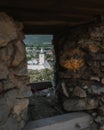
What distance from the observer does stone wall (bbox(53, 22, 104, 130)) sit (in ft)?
9.49

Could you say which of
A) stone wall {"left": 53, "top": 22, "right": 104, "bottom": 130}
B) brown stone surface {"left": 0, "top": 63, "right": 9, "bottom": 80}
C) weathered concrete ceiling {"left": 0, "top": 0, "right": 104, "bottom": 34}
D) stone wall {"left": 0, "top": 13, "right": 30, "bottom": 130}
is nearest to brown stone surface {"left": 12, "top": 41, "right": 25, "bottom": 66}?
stone wall {"left": 0, "top": 13, "right": 30, "bottom": 130}

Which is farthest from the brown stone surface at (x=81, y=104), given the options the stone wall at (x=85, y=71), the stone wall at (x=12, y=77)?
the stone wall at (x=12, y=77)

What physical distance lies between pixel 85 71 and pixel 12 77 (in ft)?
3.32

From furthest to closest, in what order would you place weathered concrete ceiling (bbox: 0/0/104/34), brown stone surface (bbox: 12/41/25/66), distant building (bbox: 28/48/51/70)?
1. distant building (bbox: 28/48/51/70)
2. brown stone surface (bbox: 12/41/25/66)
3. weathered concrete ceiling (bbox: 0/0/104/34)

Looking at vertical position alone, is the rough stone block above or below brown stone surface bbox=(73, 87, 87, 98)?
below

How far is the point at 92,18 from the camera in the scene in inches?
110

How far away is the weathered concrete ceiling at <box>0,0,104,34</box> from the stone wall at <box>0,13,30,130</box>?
12cm

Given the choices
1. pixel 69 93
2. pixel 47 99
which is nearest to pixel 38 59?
pixel 47 99

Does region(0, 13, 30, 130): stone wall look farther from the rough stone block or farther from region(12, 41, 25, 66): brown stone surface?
the rough stone block

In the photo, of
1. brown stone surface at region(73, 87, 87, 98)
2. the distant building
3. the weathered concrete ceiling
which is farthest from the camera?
the distant building

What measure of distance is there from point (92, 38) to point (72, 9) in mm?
708

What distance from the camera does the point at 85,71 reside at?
296cm

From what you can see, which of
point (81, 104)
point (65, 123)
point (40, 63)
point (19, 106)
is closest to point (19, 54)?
point (19, 106)

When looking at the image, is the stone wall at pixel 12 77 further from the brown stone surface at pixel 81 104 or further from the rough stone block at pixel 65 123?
the brown stone surface at pixel 81 104
